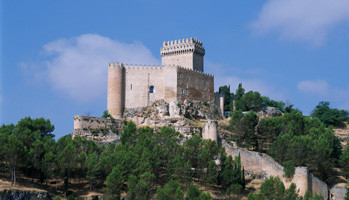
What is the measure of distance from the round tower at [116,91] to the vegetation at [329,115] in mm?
37541

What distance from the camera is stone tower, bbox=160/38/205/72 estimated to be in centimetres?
8056

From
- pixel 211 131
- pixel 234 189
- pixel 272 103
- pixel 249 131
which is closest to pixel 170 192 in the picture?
pixel 234 189

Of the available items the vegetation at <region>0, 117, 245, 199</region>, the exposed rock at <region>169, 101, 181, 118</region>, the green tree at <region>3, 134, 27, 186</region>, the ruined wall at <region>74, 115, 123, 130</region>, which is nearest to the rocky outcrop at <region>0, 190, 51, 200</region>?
the green tree at <region>3, 134, 27, 186</region>

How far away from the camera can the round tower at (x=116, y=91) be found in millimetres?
74188

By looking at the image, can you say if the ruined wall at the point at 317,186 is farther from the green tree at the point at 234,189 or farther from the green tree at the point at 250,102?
the green tree at the point at 250,102

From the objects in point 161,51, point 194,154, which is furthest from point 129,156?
point 161,51

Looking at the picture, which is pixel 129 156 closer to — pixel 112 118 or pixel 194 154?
pixel 194 154

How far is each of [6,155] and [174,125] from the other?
2332 centimetres

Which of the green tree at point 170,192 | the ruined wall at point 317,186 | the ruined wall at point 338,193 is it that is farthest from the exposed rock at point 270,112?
the green tree at point 170,192

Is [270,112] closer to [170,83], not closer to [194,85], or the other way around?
[194,85]

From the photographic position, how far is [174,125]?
7162 cm

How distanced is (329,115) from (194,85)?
30.3m

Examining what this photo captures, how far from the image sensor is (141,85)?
7506cm

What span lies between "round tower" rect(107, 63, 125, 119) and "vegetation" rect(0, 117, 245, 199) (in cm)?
1045
